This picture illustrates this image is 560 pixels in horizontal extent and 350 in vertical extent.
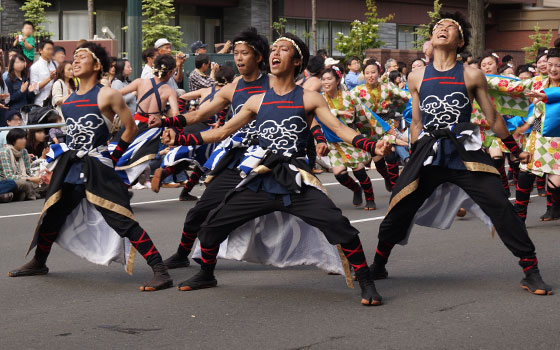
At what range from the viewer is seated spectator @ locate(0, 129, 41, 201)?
12.9 m

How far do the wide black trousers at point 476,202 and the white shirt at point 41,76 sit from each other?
934cm

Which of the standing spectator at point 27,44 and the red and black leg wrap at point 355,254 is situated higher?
the standing spectator at point 27,44

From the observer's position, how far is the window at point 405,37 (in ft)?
125

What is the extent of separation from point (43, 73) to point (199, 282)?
30.0 feet

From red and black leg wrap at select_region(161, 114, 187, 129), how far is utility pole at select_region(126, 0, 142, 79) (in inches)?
337

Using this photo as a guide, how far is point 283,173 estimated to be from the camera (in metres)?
6.73

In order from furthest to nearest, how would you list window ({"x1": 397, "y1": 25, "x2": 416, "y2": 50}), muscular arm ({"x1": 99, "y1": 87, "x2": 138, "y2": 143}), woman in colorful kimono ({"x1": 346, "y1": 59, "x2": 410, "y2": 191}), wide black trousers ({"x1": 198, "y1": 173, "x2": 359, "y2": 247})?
window ({"x1": 397, "y1": 25, "x2": 416, "y2": 50}) < woman in colorful kimono ({"x1": 346, "y1": 59, "x2": 410, "y2": 191}) < muscular arm ({"x1": 99, "y1": 87, "x2": 138, "y2": 143}) < wide black trousers ({"x1": 198, "y1": 173, "x2": 359, "y2": 247})

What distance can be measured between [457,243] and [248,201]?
316 cm

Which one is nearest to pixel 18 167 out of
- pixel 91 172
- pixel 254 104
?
pixel 91 172

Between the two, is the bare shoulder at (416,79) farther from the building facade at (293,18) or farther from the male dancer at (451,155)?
the building facade at (293,18)

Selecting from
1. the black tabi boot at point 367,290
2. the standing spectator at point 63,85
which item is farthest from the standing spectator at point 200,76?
the black tabi boot at point 367,290

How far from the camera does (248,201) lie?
6824 millimetres

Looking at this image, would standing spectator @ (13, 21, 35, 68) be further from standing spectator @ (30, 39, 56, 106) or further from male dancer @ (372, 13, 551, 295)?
male dancer @ (372, 13, 551, 295)

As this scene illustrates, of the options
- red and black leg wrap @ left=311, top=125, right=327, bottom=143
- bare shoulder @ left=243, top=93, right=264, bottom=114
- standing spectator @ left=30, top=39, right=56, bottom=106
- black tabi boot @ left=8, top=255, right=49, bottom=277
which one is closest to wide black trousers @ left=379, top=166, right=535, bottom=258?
red and black leg wrap @ left=311, top=125, right=327, bottom=143
